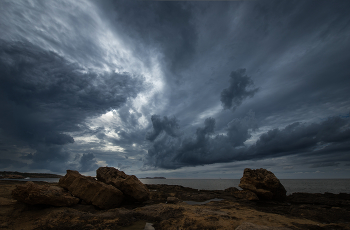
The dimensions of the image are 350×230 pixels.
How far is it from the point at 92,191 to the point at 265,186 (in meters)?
28.2

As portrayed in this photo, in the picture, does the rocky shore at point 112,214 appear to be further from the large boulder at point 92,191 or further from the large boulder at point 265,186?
the large boulder at point 265,186

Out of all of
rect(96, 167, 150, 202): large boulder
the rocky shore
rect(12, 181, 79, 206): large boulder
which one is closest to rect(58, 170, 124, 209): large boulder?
the rocky shore

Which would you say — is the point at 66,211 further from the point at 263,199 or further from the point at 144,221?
the point at 263,199

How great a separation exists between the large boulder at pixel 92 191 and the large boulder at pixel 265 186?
78.0ft

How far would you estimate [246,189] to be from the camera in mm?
28969

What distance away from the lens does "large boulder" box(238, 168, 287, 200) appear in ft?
89.5

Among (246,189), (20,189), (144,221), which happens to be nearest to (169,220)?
(144,221)

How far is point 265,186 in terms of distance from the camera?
2794cm

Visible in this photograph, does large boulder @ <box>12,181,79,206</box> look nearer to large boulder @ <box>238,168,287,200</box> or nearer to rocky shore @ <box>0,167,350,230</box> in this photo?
rocky shore @ <box>0,167,350,230</box>

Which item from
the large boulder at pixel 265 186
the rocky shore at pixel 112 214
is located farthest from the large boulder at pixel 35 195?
the large boulder at pixel 265 186

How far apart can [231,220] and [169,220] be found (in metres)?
4.59

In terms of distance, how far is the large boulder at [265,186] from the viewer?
27277 millimetres

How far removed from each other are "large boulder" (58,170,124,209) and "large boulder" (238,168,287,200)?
23.8 meters

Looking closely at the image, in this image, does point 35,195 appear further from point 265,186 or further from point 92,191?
point 265,186
